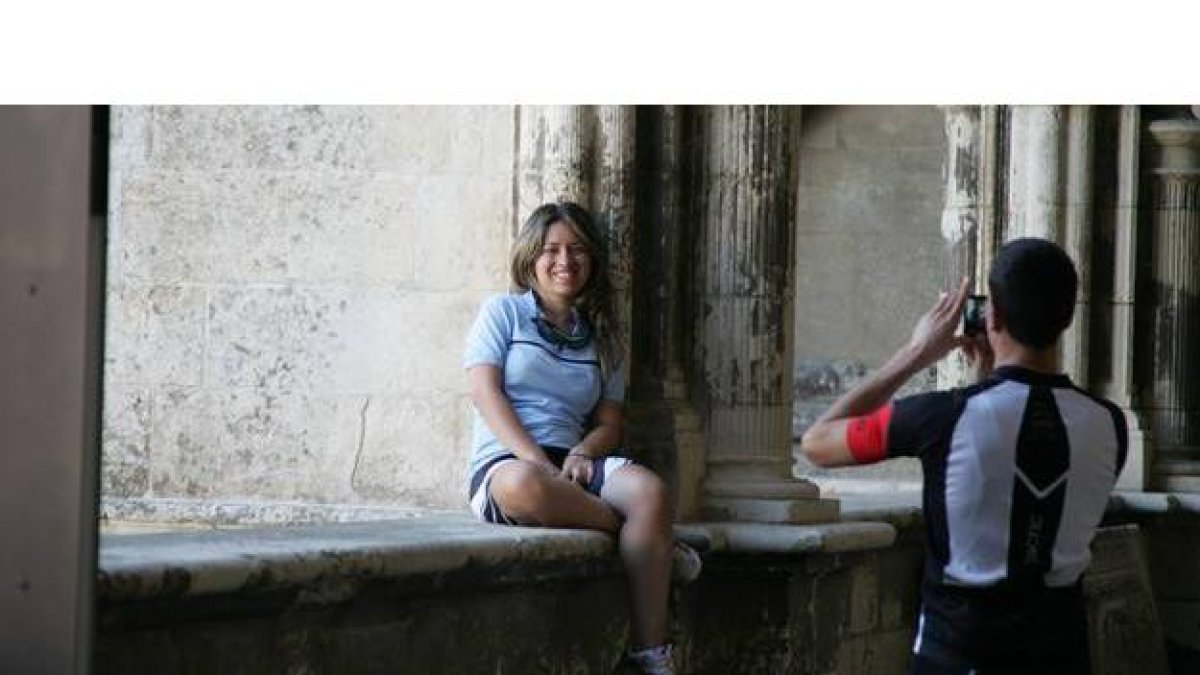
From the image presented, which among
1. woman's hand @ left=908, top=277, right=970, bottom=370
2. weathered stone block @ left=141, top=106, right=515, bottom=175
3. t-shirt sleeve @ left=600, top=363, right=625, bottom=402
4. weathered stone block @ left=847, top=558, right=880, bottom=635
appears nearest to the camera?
woman's hand @ left=908, top=277, right=970, bottom=370

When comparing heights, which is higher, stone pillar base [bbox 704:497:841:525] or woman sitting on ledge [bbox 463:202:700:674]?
woman sitting on ledge [bbox 463:202:700:674]

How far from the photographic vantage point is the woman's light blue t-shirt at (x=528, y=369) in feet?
21.7

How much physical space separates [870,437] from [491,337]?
244 centimetres

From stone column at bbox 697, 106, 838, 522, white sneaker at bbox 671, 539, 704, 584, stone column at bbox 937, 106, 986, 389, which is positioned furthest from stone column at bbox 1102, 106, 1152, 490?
white sneaker at bbox 671, 539, 704, 584

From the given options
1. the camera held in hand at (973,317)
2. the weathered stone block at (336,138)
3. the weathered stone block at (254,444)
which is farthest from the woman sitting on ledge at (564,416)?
the camera held in hand at (973,317)

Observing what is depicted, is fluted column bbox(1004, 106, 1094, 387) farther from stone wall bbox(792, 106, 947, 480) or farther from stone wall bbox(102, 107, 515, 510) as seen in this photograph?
stone wall bbox(102, 107, 515, 510)

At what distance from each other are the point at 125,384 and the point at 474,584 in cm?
203

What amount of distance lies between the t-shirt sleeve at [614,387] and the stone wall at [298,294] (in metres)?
0.60

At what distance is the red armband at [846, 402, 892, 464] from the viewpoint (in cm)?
423

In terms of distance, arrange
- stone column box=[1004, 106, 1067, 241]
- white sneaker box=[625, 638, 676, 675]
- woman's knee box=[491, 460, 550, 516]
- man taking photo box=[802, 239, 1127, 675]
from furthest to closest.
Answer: stone column box=[1004, 106, 1067, 241] < white sneaker box=[625, 638, 676, 675] < woman's knee box=[491, 460, 550, 516] < man taking photo box=[802, 239, 1127, 675]

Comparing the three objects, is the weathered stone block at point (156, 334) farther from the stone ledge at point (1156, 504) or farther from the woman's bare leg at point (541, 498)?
the stone ledge at point (1156, 504)

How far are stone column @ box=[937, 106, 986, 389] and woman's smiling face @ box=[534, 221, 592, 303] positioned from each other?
402 centimetres

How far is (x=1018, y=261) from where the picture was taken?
4.21m

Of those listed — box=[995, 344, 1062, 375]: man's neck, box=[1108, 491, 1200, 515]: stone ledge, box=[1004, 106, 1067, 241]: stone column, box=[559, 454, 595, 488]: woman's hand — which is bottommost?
box=[1108, 491, 1200, 515]: stone ledge
